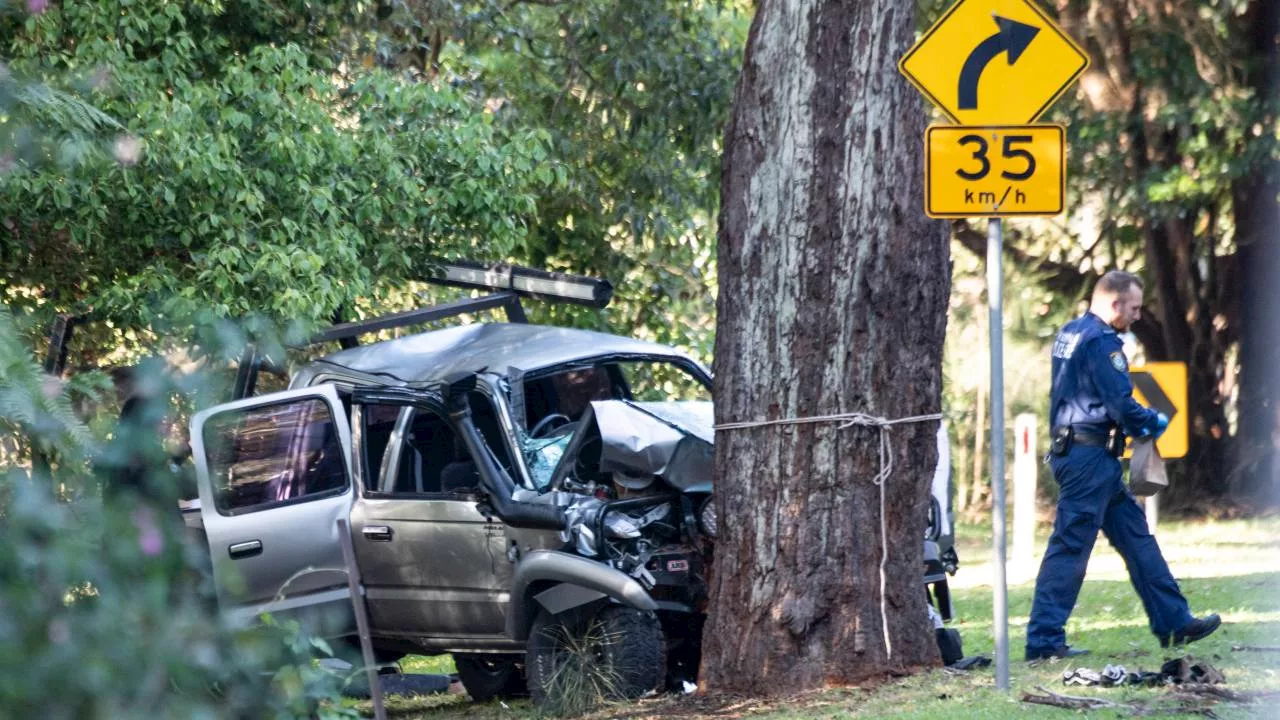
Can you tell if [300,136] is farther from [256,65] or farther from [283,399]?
A: [283,399]

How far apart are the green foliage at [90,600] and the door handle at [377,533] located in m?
7.11

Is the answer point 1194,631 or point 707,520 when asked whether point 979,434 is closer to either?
point 1194,631

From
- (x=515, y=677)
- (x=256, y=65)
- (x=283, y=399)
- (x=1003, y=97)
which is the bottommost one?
(x=515, y=677)

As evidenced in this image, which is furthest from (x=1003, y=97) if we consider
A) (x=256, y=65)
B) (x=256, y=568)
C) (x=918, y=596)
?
(x=256, y=65)

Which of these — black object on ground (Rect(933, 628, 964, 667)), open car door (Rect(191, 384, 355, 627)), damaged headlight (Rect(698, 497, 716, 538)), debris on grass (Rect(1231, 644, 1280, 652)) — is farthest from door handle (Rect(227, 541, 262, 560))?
debris on grass (Rect(1231, 644, 1280, 652))

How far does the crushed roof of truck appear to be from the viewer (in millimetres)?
10039

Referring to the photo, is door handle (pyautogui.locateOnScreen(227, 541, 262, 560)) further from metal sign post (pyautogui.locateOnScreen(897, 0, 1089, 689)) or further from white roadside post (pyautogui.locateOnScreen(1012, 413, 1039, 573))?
white roadside post (pyautogui.locateOnScreen(1012, 413, 1039, 573))

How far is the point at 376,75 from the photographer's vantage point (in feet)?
41.3

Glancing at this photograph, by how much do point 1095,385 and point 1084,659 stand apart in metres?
1.38

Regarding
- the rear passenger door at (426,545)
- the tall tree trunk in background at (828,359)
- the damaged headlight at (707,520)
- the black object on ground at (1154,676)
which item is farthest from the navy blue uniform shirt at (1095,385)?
the rear passenger door at (426,545)

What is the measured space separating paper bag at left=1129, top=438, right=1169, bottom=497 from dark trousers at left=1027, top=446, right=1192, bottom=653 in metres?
0.50

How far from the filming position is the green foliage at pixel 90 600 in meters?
2.15

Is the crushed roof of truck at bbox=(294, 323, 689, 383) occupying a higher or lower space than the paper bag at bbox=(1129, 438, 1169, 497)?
higher

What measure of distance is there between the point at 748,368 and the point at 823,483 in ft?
2.18
